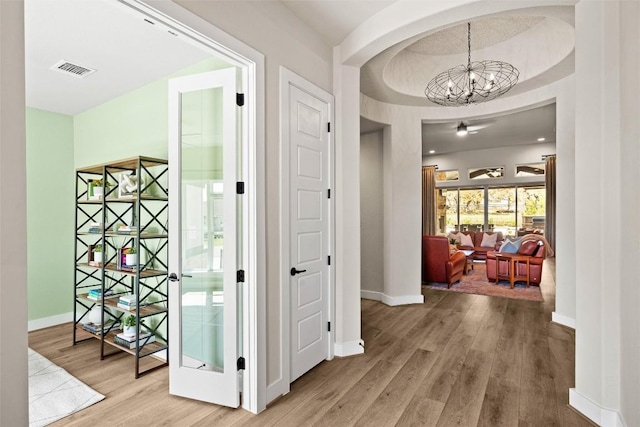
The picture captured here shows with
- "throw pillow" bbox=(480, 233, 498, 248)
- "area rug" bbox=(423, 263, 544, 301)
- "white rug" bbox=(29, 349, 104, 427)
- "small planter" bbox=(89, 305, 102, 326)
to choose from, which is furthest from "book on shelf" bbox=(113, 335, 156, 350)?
"throw pillow" bbox=(480, 233, 498, 248)

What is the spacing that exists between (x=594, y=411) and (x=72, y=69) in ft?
16.3

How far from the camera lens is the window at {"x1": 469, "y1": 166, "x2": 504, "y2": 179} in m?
9.18

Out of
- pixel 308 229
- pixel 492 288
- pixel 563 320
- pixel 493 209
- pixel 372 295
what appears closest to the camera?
pixel 308 229

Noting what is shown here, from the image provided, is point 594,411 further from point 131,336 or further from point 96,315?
point 96,315

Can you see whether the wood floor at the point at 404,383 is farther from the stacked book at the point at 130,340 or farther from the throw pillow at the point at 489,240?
the throw pillow at the point at 489,240

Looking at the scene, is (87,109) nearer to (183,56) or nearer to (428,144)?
(183,56)

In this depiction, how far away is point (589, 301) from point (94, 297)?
14.7 feet

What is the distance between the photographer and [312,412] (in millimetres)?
2168

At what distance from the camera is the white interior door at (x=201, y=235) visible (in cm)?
227

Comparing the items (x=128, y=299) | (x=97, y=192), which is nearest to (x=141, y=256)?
(x=128, y=299)

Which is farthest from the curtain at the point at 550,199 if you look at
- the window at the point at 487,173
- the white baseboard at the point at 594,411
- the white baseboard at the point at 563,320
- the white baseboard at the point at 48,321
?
the white baseboard at the point at 48,321

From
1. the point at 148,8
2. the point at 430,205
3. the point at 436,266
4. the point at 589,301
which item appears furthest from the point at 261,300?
the point at 430,205

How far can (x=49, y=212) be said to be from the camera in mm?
4113

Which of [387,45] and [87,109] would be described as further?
[87,109]
